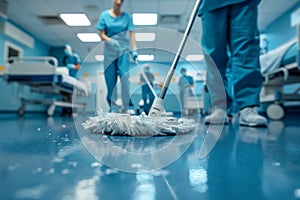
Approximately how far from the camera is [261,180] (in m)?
0.28

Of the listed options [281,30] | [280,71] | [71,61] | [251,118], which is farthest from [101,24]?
[281,30]

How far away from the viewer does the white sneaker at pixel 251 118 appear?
1.05 metres

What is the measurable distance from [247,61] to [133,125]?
703 millimetres

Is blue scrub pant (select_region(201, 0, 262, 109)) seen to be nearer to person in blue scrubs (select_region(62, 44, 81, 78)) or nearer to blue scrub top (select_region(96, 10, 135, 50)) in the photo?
blue scrub top (select_region(96, 10, 135, 50))

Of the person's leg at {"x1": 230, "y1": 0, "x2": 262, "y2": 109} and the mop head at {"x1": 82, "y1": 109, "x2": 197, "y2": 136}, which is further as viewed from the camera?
the person's leg at {"x1": 230, "y1": 0, "x2": 262, "y2": 109}

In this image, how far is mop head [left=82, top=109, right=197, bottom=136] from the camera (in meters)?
0.66

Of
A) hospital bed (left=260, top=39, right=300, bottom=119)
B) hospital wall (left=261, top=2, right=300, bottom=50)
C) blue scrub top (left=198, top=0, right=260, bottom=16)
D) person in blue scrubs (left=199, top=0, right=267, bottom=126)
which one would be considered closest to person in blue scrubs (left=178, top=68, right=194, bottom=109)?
person in blue scrubs (left=199, top=0, right=267, bottom=126)

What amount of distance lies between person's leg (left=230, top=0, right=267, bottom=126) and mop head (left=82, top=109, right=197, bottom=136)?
1.60 ft

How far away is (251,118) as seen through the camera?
1071 millimetres

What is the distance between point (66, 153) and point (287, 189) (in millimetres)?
349

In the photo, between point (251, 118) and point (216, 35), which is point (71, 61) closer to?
point (216, 35)

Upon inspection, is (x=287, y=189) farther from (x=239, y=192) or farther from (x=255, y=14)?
(x=255, y=14)

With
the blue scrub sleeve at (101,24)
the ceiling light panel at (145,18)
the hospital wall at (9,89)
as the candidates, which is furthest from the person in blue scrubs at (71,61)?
the blue scrub sleeve at (101,24)

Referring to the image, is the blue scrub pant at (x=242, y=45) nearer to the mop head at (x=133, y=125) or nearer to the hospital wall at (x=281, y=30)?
the mop head at (x=133, y=125)
